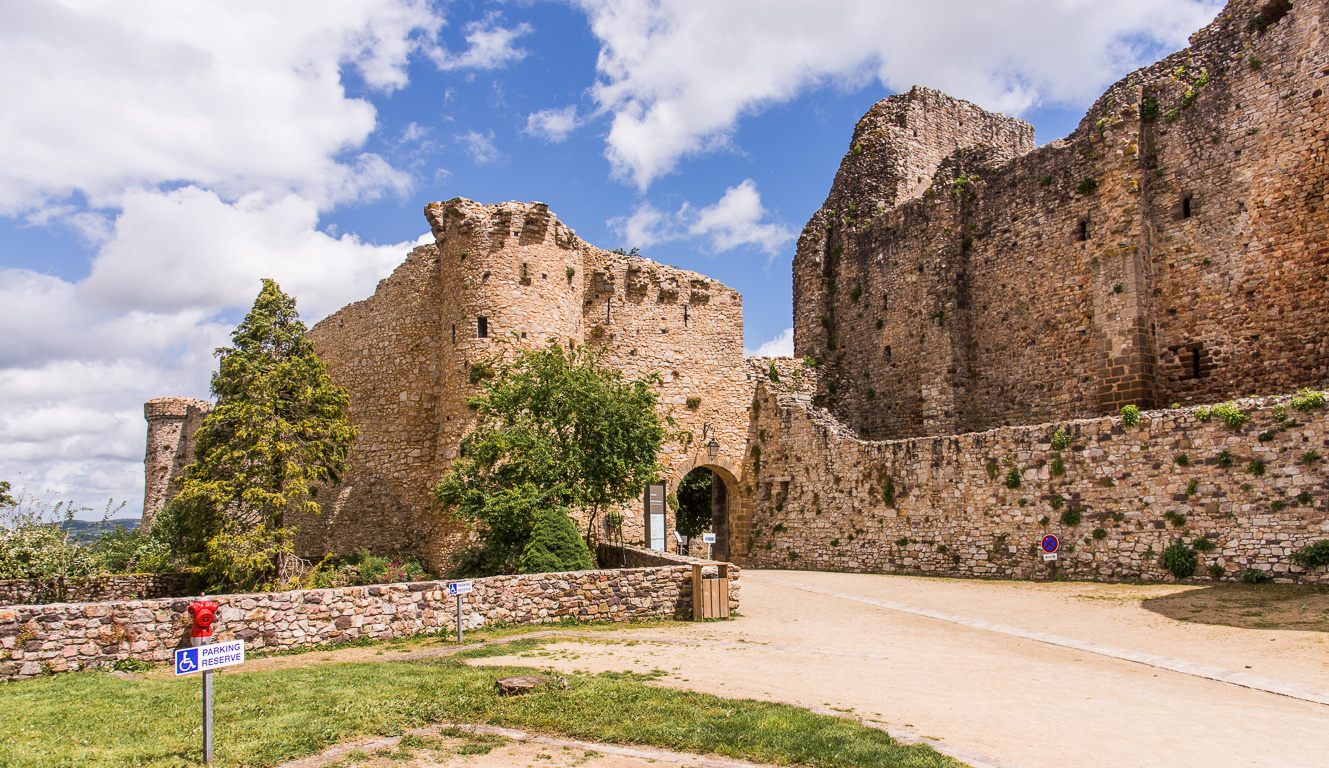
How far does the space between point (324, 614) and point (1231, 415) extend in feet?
52.1

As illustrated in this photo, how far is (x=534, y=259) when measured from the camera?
2241cm

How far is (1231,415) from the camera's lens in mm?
14812

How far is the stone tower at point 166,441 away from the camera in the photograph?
43.6 metres

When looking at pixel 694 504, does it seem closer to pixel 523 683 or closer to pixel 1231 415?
pixel 1231 415

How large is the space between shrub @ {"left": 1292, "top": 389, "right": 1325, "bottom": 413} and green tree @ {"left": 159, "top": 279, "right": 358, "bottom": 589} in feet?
67.7

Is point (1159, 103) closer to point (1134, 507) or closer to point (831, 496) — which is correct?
point (1134, 507)

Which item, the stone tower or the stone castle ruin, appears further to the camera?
the stone tower

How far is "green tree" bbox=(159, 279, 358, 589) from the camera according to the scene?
1928cm

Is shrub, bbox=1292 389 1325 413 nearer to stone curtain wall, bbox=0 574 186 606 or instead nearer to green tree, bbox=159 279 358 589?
green tree, bbox=159 279 358 589

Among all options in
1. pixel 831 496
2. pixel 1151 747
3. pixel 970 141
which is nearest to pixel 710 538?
pixel 831 496

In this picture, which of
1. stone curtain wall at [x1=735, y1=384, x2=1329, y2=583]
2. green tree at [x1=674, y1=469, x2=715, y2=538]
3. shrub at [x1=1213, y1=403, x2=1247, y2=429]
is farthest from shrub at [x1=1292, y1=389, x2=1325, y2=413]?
green tree at [x1=674, y1=469, x2=715, y2=538]

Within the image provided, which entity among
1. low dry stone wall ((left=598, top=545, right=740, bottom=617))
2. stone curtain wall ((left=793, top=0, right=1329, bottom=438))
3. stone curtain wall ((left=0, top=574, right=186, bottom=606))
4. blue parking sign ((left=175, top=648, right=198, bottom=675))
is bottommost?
stone curtain wall ((left=0, top=574, right=186, bottom=606))

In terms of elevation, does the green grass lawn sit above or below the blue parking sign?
below

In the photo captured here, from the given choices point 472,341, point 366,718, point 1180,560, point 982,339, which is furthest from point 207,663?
point 982,339
